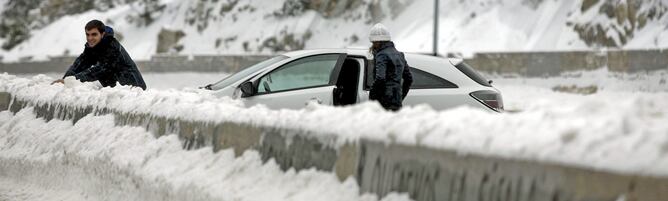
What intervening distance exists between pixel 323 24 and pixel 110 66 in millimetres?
33939

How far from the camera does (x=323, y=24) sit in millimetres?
44438

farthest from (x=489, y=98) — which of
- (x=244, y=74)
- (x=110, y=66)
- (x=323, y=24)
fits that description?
(x=323, y=24)

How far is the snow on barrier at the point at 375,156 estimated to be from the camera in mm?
3291

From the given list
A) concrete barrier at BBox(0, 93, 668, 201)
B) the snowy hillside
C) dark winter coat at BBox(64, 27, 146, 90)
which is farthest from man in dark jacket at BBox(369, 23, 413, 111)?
the snowy hillside

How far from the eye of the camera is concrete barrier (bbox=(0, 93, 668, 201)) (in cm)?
326

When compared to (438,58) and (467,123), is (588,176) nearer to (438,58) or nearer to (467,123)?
(467,123)

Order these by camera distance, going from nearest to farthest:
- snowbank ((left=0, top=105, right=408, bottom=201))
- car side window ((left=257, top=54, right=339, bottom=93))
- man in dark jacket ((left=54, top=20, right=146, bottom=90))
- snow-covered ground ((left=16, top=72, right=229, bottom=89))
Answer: snowbank ((left=0, top=105, right=408, bottom=201)), car side window ((left=257, top=54, right=339, bottom=93)), man in dark jacket ((left=54, top=20, right=146, bottom=90)), snow-covered ground ((left=16, top=72, right=229, bottom=89))

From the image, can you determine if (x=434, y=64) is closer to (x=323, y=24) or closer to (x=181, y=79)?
(x=181, y=79)

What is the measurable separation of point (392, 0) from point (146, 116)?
120ft

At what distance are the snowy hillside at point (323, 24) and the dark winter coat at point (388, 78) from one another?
22.2m

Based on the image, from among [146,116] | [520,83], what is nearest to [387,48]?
[146,116]

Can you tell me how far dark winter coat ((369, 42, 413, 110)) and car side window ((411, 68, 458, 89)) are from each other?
717mm

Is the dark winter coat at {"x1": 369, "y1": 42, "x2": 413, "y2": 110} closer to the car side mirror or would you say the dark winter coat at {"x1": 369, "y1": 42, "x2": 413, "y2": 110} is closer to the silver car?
the silver car

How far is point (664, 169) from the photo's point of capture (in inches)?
122
